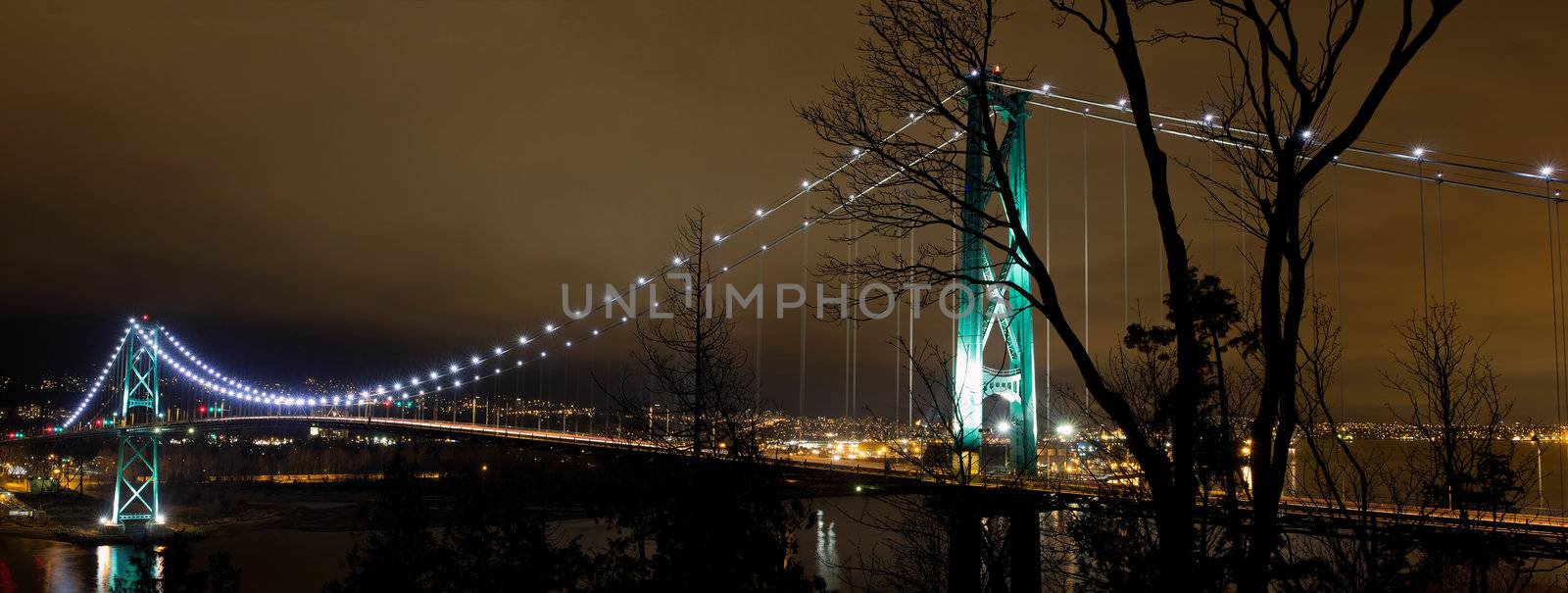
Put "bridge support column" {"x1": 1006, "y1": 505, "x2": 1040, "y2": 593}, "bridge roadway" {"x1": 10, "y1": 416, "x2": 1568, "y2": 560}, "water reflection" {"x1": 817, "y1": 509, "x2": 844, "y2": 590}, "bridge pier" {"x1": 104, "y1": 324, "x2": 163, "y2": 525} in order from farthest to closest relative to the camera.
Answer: "bridge pier" {"x1": 104, "y1": 324, "x2": 163, "y2": 525}
"water reflection" {"x1": 817, "y1": 509, "x2": 844, "y2": 590}
"bridge support column" {"x1": 1006, "y1": 505, "x2": 1040, "y2": 593}
"bridge roadway" {"x1": 10, "y1": 416, "x2": 1568, "y2": 560}

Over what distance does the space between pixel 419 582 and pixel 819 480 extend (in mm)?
8659

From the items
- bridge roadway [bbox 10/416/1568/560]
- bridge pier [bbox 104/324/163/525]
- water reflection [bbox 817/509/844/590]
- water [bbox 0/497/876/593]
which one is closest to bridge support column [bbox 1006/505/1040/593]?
bridge roadway [bbox 10/416/1568/560]

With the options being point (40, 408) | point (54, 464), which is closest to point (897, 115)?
point (54, 464)

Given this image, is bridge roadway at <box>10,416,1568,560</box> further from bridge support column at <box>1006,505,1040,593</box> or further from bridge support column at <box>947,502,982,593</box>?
bridge support column at <box>1006,505,1040,593</box>

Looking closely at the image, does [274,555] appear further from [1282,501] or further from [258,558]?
[1282,501]

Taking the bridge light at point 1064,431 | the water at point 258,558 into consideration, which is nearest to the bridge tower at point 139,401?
the water at point 258,558

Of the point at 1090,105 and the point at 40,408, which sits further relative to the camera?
→ the point at 40,408

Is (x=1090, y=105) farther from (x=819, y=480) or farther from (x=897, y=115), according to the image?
(x=897, y=115)

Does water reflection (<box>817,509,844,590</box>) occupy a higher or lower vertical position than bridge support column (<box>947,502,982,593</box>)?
lower

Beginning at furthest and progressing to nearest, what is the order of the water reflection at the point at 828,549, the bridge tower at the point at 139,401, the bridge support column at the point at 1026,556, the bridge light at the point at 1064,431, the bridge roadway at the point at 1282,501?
the bridge tower at the point at 139,401, the water reflection at the point at 828,549, the bridge support column at the point at 1026,556, the bridge light at the point at 1064,431, the bridge roadway at the point at 1282,501

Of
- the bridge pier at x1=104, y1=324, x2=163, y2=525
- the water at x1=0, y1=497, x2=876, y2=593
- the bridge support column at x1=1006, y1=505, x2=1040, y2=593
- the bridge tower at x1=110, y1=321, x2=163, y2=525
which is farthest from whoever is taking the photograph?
the bridge tower at x1=110, y1=321, x2=163, y2=525

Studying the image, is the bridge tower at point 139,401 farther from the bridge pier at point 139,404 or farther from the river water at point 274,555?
the river water at point 274,555

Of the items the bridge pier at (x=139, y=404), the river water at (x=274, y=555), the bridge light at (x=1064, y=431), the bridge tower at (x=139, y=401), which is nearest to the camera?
the bridge light at (x=1064, y=431)

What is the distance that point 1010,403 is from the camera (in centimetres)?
2602
